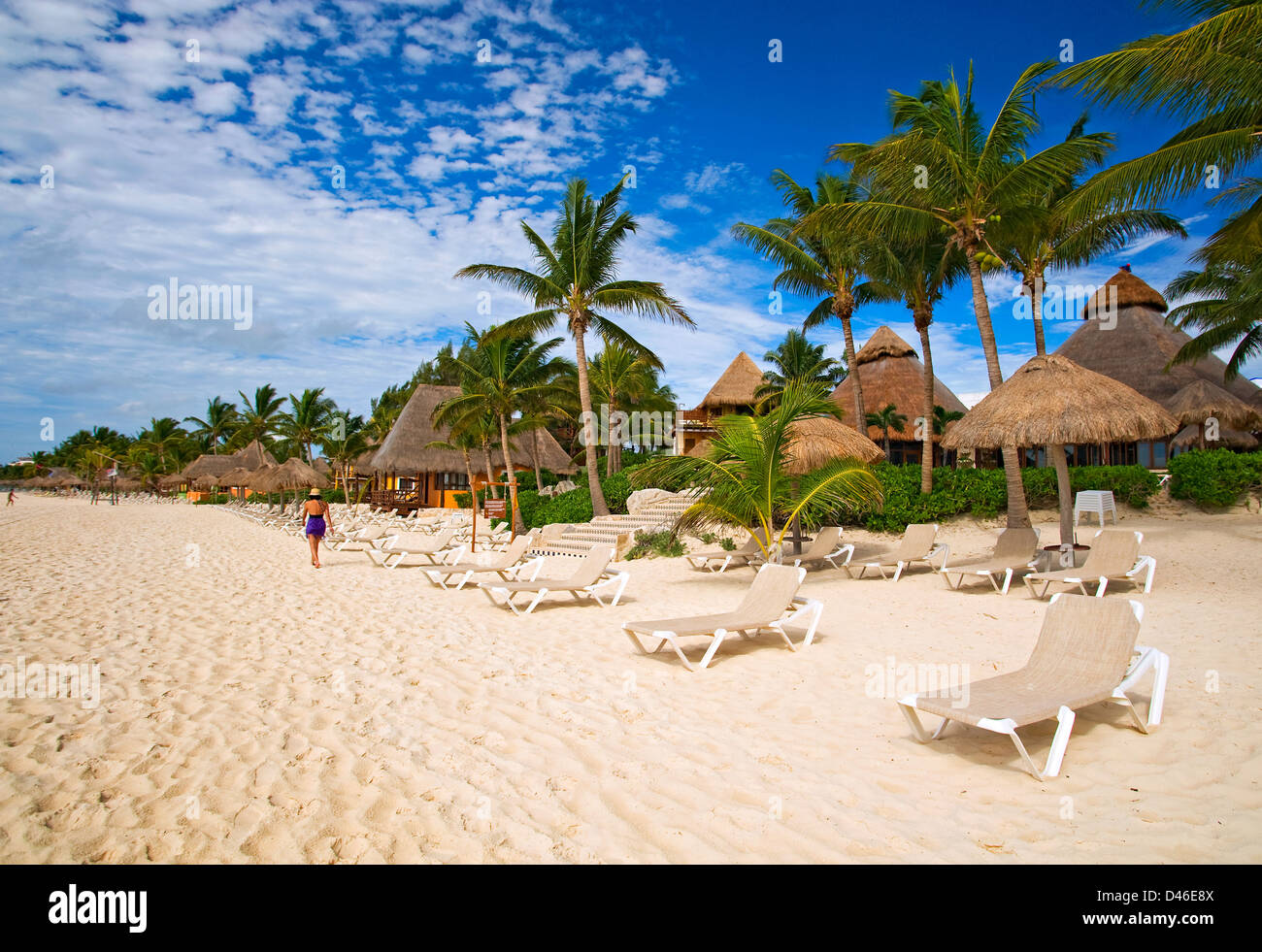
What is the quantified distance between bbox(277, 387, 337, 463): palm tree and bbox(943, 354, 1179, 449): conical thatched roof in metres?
34.0

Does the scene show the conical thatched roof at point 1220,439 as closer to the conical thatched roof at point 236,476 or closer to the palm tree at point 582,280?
the palm tree at point 582,280

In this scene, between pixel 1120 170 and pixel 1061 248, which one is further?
pixel 1061 248

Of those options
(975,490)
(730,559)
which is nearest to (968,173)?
(975,490)

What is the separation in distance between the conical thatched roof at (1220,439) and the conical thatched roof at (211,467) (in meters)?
51.5

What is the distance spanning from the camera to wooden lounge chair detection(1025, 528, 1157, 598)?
6758mm

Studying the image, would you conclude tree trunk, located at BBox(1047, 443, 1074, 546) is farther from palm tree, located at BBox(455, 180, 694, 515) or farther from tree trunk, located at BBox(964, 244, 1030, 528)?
palm tree, located at BBox(455, 180, 694, 515)

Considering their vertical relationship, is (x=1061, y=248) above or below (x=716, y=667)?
above

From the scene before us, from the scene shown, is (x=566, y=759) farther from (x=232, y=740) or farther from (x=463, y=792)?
(x=232, y=740)

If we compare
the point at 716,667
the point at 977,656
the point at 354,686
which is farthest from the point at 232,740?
the point at 977,656

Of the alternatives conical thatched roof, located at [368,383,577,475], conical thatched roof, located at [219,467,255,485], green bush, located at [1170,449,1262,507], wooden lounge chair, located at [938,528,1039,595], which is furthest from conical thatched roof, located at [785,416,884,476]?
conical thatched roof, located at [219,467,255,485]

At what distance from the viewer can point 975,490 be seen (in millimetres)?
12617

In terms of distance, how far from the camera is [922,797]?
280 centimetres

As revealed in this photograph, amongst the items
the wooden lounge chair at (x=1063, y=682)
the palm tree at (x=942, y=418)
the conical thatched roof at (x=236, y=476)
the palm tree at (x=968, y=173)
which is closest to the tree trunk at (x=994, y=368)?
the palm tree at (x=968, y=173)
